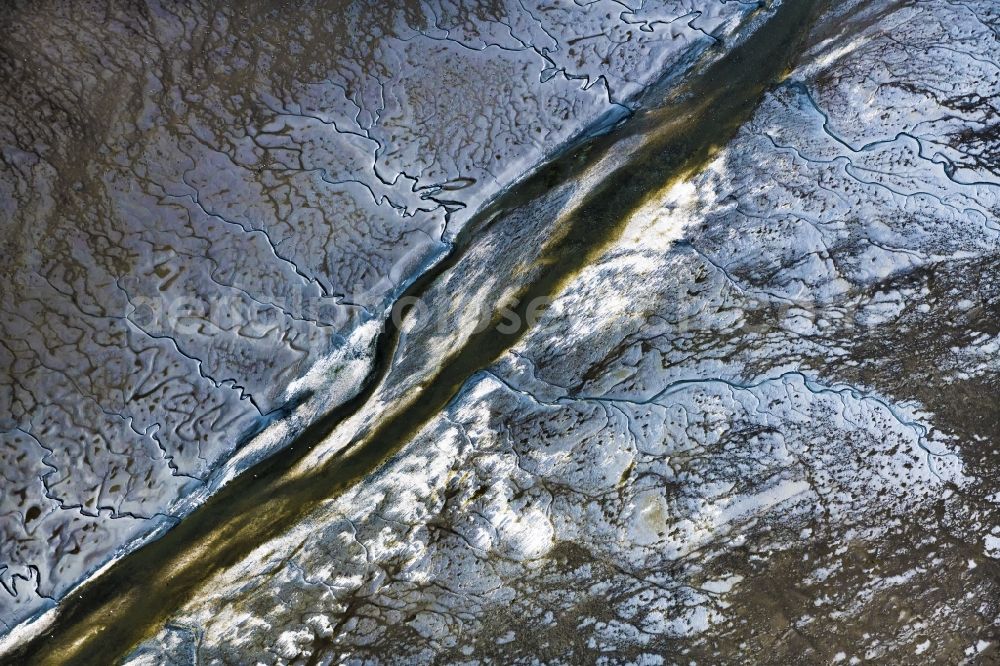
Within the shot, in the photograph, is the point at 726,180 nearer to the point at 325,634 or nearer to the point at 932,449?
the point at 932,449

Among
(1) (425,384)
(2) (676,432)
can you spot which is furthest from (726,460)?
(1) (425,384)

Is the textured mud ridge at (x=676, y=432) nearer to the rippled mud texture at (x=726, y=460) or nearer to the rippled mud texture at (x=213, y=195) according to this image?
the rippled mud texture at (x=726, y=460)

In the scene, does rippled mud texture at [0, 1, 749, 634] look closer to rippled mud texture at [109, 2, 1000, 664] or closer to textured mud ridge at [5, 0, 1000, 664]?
textured mud ridge at [5, 0, 1000, 664]

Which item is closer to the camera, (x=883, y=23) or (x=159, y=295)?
(x=159, y=295)

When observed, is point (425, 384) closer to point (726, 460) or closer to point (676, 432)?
point (676, 432)

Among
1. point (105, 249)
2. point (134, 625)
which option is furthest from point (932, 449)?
point (105, 249)

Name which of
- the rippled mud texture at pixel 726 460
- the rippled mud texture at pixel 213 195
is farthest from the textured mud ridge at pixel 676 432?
the rippled mud texture at pixel 213 195
